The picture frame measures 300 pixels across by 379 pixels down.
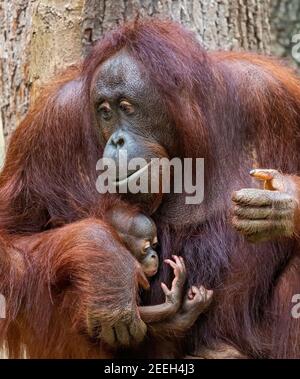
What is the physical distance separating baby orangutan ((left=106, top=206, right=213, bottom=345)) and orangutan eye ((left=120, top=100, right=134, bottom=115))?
1.12 ft

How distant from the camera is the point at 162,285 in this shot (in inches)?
138

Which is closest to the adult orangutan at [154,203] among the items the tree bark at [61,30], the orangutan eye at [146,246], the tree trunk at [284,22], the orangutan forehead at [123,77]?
the orangutan forehead at [123,77]

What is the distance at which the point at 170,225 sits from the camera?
12.1 feet

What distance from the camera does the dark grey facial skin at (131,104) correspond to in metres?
3.54

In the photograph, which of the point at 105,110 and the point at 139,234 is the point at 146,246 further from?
the point at 105,110

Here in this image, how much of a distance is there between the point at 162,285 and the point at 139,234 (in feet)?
0.64

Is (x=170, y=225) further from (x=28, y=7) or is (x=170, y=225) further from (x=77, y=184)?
(x=28, y=7)

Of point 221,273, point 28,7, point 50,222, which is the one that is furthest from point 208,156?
point 28,7

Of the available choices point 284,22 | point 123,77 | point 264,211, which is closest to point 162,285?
point 264,211

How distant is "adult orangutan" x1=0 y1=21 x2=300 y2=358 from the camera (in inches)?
136

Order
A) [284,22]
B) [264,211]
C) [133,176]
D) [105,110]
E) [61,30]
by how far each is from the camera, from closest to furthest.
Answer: [264,211], [133,176], [105,110], [61,30], [284,22]

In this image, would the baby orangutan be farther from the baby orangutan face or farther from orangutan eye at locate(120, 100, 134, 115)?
orangutan eye at locate(120, 100, 134, 115)

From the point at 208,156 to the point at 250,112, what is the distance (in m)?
0.23

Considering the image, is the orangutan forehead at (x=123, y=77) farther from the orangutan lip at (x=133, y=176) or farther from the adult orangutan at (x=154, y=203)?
the orangutan lip at (x=133, y=176)
